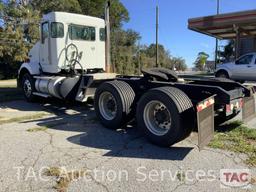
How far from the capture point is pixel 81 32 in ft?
33.4

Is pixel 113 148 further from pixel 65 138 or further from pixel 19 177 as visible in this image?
pixel 19 177

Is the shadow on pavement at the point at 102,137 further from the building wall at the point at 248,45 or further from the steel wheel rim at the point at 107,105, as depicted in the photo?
the building wall at the point at 248,45

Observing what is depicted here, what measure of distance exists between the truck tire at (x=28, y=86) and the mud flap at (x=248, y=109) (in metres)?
6.79

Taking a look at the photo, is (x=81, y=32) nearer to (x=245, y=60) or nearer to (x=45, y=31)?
(x=45, y=31)

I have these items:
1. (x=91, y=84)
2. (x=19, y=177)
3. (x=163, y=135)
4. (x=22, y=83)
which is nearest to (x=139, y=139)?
(x=163, y=135)

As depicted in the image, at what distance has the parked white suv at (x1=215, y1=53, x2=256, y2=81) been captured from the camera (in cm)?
1650

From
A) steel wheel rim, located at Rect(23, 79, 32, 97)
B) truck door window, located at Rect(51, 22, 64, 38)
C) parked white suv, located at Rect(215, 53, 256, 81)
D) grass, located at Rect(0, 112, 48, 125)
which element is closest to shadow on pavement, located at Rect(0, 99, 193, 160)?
grass, located at Rect(0, 112, 48, 125)

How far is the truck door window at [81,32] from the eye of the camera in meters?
9.90

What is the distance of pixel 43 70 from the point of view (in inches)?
419

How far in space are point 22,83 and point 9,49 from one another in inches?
671

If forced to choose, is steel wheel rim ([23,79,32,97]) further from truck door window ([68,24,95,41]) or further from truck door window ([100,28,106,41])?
truck door window ([100,28,106,41])

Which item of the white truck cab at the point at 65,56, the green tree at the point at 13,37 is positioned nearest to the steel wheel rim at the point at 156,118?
the white truck cab at the point at 65,56

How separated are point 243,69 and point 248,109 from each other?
1117 centimetres

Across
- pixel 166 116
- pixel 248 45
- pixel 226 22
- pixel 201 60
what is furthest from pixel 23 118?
pixel 201 60
